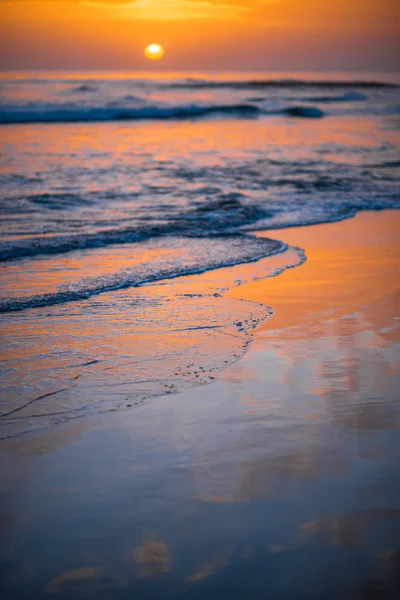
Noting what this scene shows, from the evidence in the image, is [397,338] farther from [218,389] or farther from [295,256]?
[295,256]

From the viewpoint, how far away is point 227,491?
2572 millimetres

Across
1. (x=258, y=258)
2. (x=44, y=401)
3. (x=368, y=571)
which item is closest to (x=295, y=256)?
(x=258, y=258)

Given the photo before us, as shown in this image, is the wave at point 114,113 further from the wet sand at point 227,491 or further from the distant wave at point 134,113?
the wet sand at point 227,491

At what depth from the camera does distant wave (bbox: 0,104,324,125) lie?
2761 cm

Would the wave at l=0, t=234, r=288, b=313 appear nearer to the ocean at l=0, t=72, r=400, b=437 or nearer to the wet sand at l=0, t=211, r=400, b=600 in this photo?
the ocean at l=0, t=72, r=400, b=437

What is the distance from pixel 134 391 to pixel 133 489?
1.03 metres

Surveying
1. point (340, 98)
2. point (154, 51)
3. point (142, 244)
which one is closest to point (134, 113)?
point (340, 98)

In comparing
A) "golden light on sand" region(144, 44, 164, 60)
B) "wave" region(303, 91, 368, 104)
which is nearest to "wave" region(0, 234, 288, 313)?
"wave" region(303, 91, 368, 104)

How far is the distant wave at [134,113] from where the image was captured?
90.6 ft

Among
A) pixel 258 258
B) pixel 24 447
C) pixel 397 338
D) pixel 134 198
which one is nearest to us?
pixel 24 447

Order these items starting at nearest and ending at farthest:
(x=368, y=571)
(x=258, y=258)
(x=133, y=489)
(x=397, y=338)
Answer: (x=368, y=571) < (x=133, y=489) < (x=397, y=338) < (x=258, y=258)

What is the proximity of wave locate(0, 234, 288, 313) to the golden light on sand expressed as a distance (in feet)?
189

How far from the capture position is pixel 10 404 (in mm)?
3428

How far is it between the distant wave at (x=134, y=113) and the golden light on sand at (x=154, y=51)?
2760 cm
